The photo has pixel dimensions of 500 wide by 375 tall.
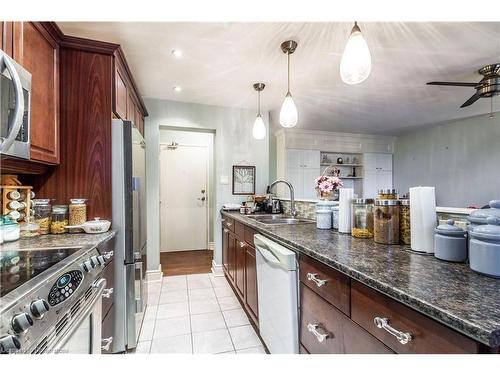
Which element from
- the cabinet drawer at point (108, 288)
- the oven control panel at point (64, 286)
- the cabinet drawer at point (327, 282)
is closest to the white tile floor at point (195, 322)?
the cabinet drawer at point (108, 288)

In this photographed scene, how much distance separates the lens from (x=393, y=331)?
67 centimetres

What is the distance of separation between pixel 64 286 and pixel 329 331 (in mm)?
1046

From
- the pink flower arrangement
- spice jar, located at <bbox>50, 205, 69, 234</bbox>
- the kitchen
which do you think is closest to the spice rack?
the kitchen

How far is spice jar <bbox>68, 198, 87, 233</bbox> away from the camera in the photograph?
1517 millimetres

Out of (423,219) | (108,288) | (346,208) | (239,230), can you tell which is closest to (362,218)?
(346,208)

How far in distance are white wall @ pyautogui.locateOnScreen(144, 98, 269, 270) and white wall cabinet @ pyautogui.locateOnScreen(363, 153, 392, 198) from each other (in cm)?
313

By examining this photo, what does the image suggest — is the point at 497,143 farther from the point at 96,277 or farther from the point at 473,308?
the point at 96,277

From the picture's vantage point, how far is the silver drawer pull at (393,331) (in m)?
0.63

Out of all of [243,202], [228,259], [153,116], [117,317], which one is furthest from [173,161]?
[117,317]

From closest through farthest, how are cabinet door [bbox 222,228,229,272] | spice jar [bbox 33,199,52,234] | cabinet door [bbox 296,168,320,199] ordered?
spice jar [bbox 33,199,52,234] < cabinet door [bbox 222,228,229,272] < cabinet door [bbox 296,168,320,199]

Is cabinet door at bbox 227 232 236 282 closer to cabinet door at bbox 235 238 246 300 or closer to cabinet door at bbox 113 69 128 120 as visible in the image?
cabinet door at bbox 235 238 246 300

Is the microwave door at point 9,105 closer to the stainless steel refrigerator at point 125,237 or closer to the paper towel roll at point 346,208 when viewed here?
the stainless steel refrigerator at point 125,237

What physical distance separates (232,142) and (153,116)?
107cm

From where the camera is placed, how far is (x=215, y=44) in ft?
6.07
